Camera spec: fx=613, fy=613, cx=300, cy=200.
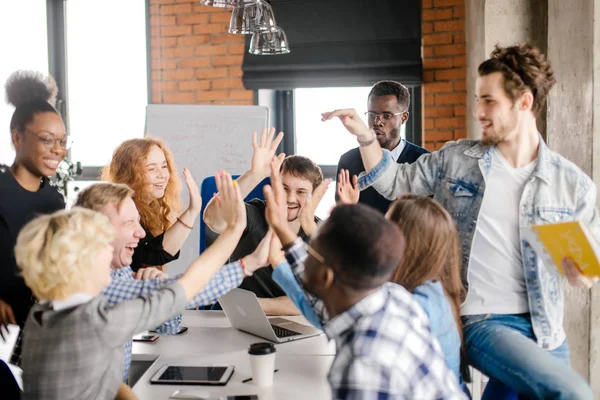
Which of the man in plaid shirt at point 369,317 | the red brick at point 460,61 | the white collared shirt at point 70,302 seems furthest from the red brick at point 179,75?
the man in plaid shirt at point 369,317

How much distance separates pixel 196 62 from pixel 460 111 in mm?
2243

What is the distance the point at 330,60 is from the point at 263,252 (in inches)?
129

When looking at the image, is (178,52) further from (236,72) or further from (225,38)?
(236,72)

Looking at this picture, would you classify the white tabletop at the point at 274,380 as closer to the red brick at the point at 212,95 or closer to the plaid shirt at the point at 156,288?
the plaid shirt at the point at 156,288

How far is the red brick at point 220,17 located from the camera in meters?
5.14

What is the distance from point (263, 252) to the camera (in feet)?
6.24

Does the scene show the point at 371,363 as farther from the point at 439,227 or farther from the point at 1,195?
the point at 1,195

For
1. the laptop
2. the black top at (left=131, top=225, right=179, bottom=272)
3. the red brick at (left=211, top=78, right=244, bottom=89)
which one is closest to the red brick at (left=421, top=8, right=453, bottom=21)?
the red brick at (left=211, top=78, right=244, bottom=89)

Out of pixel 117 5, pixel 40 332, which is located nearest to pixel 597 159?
pixel 40 332

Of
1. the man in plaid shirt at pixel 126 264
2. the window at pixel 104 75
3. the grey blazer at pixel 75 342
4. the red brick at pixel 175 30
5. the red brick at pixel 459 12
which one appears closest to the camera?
the grey blazer at pixel 75 342

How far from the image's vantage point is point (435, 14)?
4.81 meters

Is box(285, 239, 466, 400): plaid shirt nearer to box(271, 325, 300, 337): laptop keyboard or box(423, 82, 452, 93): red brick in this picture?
box(271, 325, 300, 337): laptop keyboard

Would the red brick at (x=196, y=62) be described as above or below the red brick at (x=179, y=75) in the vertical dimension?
above

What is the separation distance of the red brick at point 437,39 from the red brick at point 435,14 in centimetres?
13
